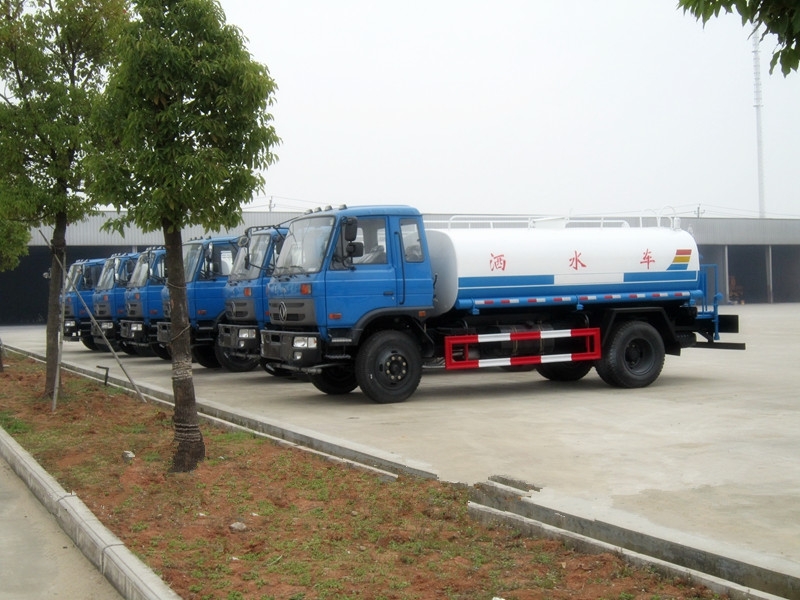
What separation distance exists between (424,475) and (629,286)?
8.69 metres

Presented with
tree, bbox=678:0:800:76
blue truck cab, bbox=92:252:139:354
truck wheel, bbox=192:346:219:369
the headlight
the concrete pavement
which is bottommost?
the concrete pavement

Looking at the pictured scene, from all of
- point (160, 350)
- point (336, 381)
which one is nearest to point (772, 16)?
point (336, 381)

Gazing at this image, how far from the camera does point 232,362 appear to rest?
1961 cm

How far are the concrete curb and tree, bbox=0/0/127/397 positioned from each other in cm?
504

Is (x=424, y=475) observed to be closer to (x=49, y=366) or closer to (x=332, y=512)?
(x=332, y=512)

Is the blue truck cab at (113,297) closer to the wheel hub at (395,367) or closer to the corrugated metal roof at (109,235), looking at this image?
the wheel hub at (395,367)

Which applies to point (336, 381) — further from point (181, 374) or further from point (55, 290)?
point (181, 374)

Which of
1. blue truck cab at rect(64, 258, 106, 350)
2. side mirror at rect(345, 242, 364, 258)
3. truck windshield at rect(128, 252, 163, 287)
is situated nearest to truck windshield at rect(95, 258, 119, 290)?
blue truck cab at rect(64, 258, 106, 350)

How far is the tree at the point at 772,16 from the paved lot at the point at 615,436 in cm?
279

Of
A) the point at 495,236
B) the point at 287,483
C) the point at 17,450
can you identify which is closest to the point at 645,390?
the point at 495,236

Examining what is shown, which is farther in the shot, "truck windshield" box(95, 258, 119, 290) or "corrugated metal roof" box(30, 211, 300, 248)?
"corrugated metal roof" box(30, 211, 300, 248)

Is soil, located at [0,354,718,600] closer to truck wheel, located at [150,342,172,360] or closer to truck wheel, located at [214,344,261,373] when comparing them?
truck wheel, located at [214,344,261,373]

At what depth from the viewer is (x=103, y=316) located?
84.1ft

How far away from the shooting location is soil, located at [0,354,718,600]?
5516 millimetres
